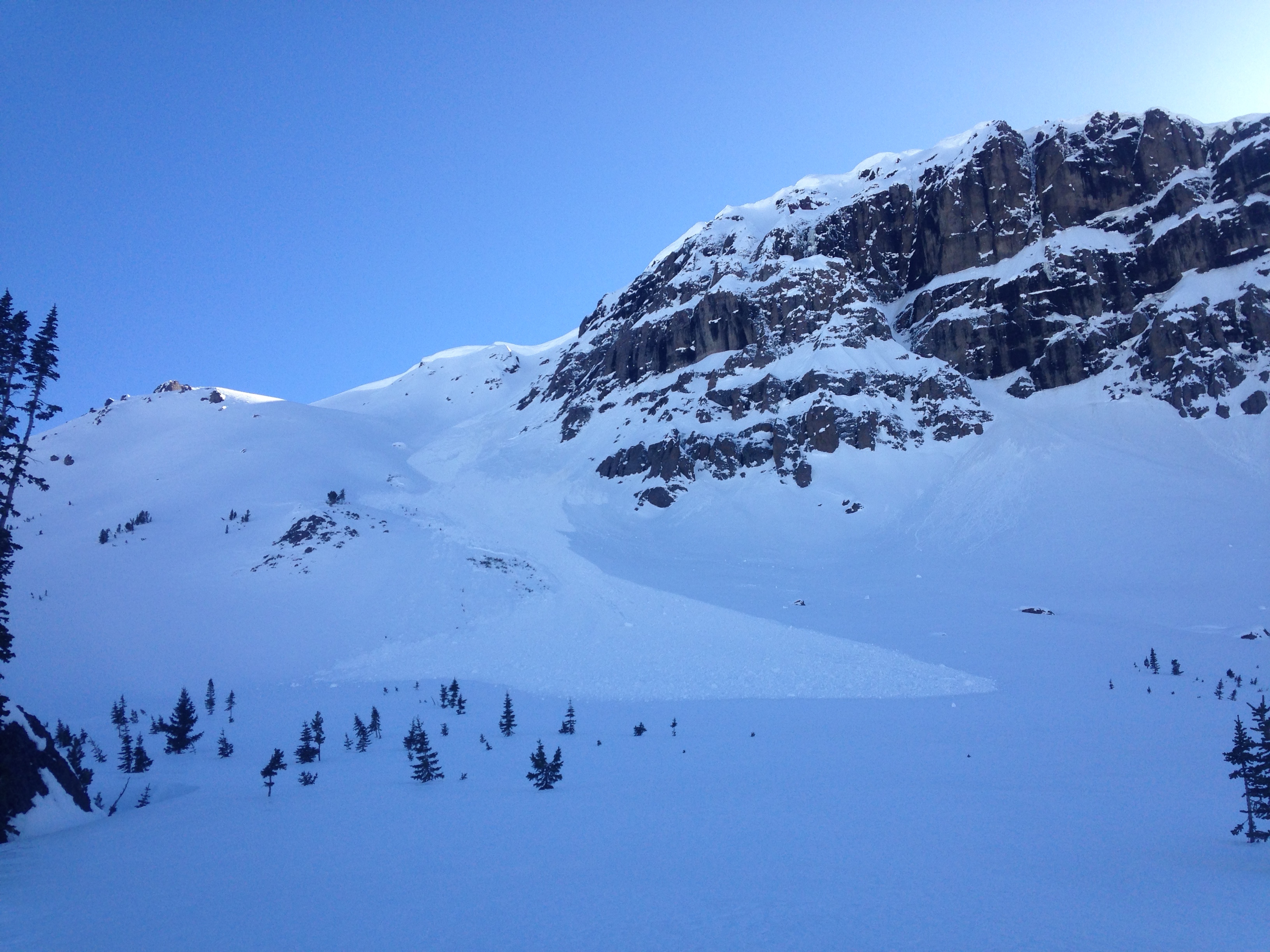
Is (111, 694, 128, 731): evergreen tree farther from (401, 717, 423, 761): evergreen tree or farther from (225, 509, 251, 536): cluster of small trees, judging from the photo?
(225, 509, 251, 536): cluster of small trees

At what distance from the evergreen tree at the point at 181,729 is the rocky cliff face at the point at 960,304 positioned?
53.5 m

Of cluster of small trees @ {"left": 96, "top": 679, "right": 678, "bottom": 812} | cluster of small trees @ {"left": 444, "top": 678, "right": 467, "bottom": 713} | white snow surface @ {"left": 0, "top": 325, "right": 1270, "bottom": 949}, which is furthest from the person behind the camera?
cluster of small trees @ {"left": 444, "top": 678, "right": 467, "bottom": 713}

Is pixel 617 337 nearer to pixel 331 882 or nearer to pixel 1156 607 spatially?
pixel 1156 607

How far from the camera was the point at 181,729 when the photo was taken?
26.1 meters

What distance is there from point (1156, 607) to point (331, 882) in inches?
1785

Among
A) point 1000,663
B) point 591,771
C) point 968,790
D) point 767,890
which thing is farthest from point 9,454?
point 1000,663

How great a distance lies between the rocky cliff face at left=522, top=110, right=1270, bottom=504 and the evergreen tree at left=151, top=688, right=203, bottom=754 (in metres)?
53.5

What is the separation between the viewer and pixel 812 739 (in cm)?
2270

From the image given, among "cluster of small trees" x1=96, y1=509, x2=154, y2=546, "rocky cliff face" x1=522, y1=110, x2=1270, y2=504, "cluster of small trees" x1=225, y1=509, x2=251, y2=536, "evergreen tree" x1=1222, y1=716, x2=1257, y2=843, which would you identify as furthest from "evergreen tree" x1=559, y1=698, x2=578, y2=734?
"cluster of small trees" x1=96, y1=509, x2=154, y2=546

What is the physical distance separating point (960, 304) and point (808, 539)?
4748 cm

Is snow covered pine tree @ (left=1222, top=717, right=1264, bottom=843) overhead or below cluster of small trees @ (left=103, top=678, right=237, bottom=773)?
overhead

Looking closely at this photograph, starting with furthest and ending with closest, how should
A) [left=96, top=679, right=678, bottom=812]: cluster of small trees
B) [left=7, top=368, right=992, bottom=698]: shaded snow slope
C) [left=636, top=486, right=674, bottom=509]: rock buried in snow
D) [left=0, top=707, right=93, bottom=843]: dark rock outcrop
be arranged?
1. [left=636, top=486, right=674, bottom=509]: rock buried in snow
2. [left=7, top=368, right=992, bottom=698]: shaded snow slope
3. [left=96, top=679, right=678, bottom=812]: cluster of small trees
4. [left=0, top=707, right=93, bottom=843]: dark rock outcrop

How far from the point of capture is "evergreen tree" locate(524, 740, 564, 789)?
1852 cm

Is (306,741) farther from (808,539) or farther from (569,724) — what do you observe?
(808,539)
